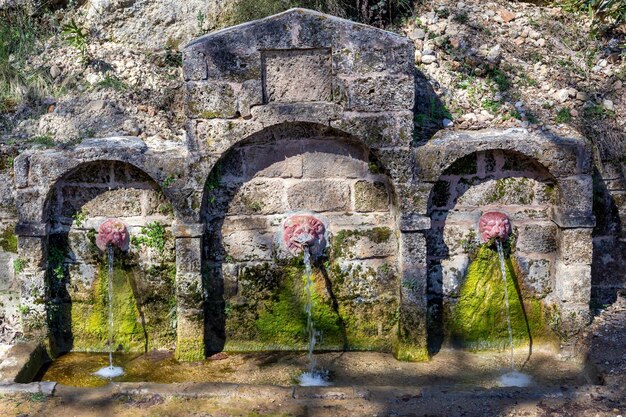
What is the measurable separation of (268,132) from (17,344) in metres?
2.35

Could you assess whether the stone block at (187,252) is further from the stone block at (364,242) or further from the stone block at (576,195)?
the stone block at (576,195)

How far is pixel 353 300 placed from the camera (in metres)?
5.18

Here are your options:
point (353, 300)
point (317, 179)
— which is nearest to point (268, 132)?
point (317, 179)

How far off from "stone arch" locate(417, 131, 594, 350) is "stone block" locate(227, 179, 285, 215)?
1075 millimetres

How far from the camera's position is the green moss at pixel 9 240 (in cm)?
502

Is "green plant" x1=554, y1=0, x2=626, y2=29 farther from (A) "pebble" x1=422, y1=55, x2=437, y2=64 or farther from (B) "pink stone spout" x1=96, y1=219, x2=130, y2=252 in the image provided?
(B) "pink stone spout" x1=96, y1=219, x2=130, y2=252

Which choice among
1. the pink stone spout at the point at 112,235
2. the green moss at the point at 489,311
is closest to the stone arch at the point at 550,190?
the green moss at the point at 489,311

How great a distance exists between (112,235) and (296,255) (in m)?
1.34

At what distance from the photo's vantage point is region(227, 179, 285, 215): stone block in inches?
199

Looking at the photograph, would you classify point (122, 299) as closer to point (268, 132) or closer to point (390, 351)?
point (268, 132)

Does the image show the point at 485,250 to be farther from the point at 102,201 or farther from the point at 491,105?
the point at 102,201

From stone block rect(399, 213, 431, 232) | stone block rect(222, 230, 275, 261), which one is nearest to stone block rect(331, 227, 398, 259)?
stone block rect(399, 213, 431, 232)

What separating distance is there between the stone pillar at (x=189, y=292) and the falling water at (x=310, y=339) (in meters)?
0.78

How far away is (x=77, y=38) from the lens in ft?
19.3
